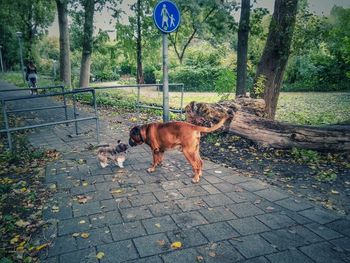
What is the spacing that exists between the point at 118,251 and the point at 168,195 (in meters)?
1.48

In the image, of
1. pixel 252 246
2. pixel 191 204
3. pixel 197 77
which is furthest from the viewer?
pixel 197 77

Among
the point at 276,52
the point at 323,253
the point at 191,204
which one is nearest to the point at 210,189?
the point at 191,204

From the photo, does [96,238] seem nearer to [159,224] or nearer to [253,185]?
[159,224]

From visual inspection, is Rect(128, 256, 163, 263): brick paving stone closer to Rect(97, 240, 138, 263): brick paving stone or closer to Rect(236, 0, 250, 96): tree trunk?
Rect(97, 240, 138, 263): brick paving stone

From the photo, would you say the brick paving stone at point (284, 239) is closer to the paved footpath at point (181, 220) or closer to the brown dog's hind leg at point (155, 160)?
the paved footpath at point (181, 220)

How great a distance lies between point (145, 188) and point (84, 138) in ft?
12.7

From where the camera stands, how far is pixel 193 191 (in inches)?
185

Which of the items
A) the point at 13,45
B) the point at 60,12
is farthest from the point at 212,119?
the point at 13,45

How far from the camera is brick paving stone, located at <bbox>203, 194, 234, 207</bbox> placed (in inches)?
169

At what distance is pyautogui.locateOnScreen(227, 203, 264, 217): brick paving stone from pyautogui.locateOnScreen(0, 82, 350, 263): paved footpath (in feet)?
0.04

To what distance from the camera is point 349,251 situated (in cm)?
316

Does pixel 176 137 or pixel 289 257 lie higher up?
pixel 176 137

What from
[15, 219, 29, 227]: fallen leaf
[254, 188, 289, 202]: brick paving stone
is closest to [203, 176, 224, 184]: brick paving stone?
[254, 188, 289, 202]: brick paving stone

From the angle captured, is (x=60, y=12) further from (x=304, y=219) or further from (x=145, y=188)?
(x=304, y=219)
